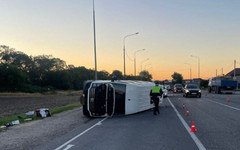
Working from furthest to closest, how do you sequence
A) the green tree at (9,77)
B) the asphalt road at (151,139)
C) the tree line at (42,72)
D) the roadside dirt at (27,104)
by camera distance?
the tree line at (42,72), the green tree at (9,77), the roadside dirt at (27,104), the asphalt road at (151,139)

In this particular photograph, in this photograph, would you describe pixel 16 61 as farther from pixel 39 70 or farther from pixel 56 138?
pixel 56 138

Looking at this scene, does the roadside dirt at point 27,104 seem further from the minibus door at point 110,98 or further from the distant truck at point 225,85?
the distant truck at point 225,85

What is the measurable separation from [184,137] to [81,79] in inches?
5182

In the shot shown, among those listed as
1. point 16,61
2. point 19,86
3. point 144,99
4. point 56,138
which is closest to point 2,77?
point 19,86

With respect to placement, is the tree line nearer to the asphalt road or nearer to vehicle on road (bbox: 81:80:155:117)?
vehicle on road (bbox: 81:80:155:117)

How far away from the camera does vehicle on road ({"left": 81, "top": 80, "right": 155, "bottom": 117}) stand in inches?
619

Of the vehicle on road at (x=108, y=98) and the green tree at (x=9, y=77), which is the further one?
the green tree at (x=9, y=77)

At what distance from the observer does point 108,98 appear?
15773 mm

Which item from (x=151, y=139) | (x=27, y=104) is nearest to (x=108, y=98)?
(x=151, y=139)

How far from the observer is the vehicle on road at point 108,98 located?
15.7 metres

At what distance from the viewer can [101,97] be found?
15742 millimetres

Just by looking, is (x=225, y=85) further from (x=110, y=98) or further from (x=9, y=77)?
(x=9, y=77)

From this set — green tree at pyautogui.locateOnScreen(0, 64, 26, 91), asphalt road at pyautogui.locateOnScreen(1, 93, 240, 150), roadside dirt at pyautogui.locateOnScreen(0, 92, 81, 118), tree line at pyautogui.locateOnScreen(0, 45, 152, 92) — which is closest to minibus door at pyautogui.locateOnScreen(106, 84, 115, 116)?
asphalt road at pyautogui.locateOnScreen(1, 93, 240, 150)

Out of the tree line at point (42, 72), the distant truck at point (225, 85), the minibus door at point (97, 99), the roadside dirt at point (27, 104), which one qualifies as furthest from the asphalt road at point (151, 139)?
the tree line at point (42, 72)
